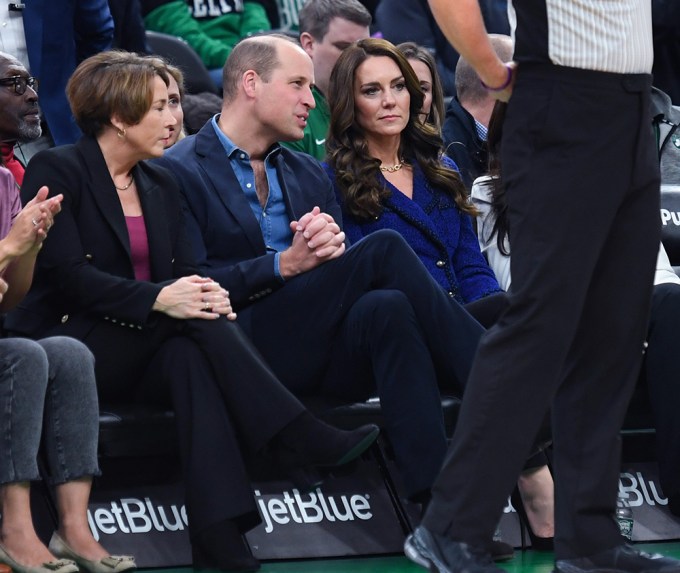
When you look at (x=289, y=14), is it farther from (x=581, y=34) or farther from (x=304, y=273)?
(x=581, y=34)

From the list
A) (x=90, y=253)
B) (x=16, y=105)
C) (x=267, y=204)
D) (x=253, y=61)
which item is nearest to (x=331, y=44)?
(x=253, y=61)

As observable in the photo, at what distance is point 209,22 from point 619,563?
4.78 m

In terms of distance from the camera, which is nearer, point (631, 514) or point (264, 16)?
point (631, 514)

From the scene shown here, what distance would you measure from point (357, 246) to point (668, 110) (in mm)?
2069

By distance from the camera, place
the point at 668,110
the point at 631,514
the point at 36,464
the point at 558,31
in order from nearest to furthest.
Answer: the point at 558,31 → the point at 36,464 → the point at 631,514 → the point at 668,110

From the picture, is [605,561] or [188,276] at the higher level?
[188,276]

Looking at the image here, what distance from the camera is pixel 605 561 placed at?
290 cm

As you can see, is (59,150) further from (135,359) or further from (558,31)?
(558,31)

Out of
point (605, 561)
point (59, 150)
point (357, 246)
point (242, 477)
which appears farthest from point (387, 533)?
point (59, 150)

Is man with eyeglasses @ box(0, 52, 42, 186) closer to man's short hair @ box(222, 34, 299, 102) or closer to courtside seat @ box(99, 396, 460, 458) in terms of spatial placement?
man's short hair @ box(222, 34, 299, 102)

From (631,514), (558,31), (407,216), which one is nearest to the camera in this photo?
(558,31)

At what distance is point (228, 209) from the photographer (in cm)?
421

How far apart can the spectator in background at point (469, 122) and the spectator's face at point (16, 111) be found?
157cm

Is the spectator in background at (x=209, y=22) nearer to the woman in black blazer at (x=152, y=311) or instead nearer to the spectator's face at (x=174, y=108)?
the spectator's face at (x=174, y=108)
